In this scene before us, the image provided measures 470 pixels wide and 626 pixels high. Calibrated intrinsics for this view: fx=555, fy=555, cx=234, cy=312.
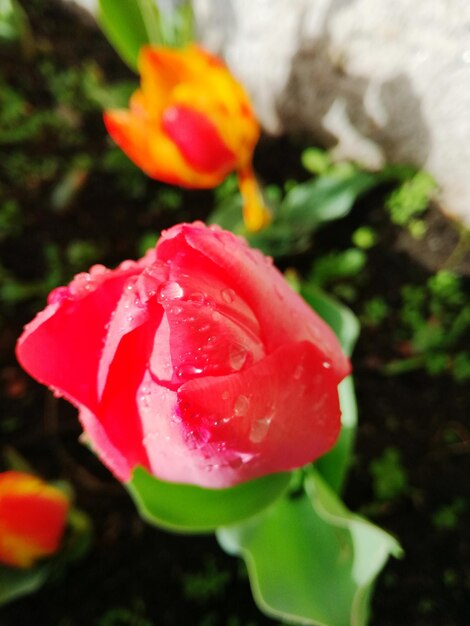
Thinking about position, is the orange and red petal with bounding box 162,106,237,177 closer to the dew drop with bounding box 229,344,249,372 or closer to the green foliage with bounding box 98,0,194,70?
the green foliage with bounding box 98,0,194,70

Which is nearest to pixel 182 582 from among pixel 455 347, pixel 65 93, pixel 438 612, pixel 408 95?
pixel 438 612

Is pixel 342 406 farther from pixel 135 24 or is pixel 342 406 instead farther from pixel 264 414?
pixel 135 24

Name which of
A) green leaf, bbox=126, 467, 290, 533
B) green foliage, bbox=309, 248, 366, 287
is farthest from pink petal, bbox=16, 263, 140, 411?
green foliage, bbox=309, 248, 366, 287

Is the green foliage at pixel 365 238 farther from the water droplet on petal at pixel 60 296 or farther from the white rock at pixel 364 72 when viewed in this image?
the water droplet on petal at pixel 60 296

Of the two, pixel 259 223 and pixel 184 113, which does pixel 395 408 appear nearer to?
pixel 259 223

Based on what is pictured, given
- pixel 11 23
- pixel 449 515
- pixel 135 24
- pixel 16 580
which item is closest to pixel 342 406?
pixel 449 515
